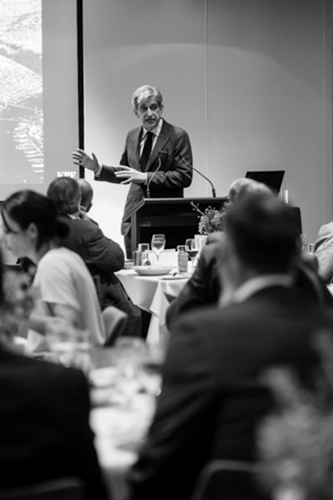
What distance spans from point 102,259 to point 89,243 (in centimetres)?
14

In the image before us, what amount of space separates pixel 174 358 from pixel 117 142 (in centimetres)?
757

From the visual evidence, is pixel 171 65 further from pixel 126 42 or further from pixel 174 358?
pixel 174 358

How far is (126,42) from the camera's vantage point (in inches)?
358

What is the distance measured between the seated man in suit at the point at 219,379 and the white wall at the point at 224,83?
735cm

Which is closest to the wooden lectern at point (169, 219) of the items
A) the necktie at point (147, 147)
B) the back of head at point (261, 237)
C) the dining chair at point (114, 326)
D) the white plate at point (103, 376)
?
the necktie at point (147, 147)

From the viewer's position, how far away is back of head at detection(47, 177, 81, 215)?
4648 mm

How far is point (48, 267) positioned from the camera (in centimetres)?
332

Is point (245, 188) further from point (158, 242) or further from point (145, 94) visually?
point (145, 94)

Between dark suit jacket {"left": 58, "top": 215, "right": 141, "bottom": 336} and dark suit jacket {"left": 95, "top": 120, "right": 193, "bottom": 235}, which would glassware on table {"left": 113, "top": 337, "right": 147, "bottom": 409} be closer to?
dark suit jacket {"left": 58, "top": 215, "right": 141, "bottom": 336}

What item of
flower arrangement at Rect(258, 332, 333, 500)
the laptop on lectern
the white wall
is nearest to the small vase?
flower arrangement at Rect(258, 332, 333, 500)

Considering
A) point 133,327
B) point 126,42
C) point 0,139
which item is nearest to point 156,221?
point 133,327

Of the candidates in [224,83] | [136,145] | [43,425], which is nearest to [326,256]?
[136,145]

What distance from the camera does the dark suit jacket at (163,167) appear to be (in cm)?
666

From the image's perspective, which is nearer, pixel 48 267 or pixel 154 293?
pixel 48 267
